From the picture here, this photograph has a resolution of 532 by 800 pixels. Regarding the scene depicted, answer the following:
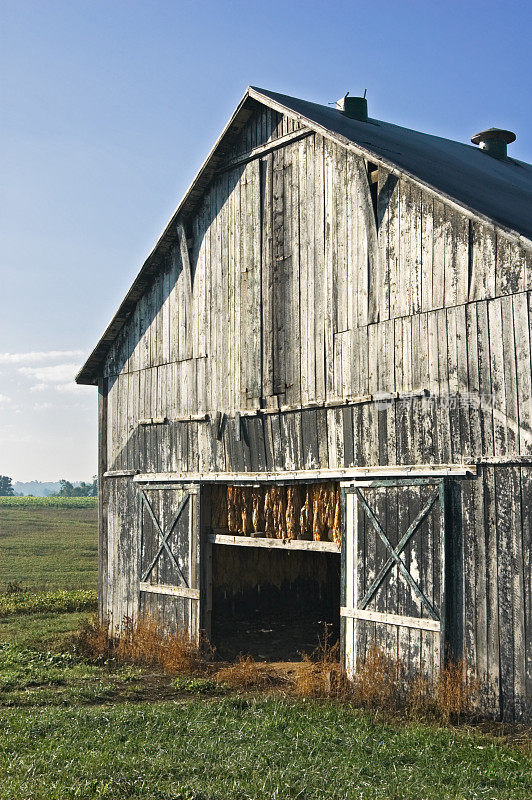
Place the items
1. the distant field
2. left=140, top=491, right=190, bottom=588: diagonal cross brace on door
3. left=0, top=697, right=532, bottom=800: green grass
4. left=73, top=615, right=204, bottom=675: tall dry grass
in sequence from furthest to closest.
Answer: the distant field
left=140, top=491, right=190, bottom=588: diagonal cross brace on door
left=73, top=615, right=204, bottom=675: tall dry grass
left=0, top=697, right=532, bottom=800: green grass

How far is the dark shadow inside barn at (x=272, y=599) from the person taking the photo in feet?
54.2

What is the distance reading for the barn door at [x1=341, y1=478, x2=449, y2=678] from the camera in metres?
10.4

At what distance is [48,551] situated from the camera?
39.5m

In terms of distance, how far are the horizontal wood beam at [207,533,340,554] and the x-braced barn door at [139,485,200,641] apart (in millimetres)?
487

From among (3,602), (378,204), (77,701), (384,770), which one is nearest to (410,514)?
(384,770)

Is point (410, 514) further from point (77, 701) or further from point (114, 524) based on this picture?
point (114, 524)

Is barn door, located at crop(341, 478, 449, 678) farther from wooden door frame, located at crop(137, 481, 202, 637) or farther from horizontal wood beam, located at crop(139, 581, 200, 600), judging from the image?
horizontal wood beam, located at crop(139, 581, 200, 600)

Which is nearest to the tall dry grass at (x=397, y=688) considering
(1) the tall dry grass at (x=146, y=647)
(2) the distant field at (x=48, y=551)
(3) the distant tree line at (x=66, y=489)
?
(1) the tall dry grass at (x=146, y=647)

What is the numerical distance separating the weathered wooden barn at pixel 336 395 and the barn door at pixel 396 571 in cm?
3

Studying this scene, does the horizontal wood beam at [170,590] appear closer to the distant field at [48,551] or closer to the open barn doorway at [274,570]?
the open barn doorway at [274,570]

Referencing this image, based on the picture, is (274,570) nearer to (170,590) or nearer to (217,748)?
(170,590)

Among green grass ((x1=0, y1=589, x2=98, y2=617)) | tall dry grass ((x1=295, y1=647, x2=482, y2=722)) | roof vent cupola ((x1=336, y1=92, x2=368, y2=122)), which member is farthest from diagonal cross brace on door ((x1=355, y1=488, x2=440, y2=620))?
green grass ((x1=0, y1=589, x2=98, y2=617))

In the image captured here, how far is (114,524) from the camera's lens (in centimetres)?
1691

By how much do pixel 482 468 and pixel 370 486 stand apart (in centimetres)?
187
